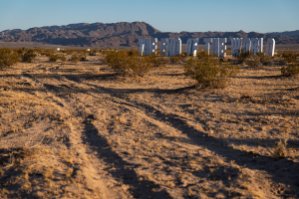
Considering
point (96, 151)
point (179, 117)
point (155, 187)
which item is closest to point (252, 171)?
point (155, 187)

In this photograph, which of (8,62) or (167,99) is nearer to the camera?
(167,99)

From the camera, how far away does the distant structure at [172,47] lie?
51.5 metres

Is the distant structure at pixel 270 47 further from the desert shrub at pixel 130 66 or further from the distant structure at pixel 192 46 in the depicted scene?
the desert shrub at pixel 130 66

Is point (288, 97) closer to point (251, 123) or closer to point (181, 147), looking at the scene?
point (251, 123)

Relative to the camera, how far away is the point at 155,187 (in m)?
9.35

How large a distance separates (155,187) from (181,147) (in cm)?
294

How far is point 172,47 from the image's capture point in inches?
2042

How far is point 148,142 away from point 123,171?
8.15ft

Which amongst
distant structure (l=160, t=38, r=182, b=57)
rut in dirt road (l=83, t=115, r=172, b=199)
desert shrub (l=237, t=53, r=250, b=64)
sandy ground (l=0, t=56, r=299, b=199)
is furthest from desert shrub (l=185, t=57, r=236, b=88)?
distant structure (l=160, t=38, r=182, b=57)

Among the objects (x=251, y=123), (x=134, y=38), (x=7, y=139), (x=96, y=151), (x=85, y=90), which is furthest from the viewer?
(x=134, y=38)

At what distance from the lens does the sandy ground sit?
30.9ft

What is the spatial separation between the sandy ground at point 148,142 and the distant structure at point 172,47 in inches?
1126

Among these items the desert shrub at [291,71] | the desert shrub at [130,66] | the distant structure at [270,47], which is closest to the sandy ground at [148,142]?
the desert shrub at [130,66]

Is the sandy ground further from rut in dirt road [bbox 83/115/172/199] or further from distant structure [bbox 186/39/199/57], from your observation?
distant structure [bbox 186/39/199/57]
